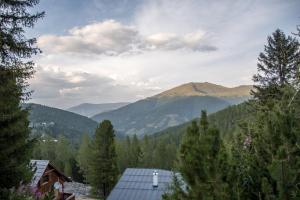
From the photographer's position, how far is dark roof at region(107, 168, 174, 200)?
20641 mm

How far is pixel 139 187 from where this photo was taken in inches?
847

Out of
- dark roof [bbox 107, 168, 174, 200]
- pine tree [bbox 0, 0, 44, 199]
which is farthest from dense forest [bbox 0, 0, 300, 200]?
dark roof [bbox 107, 168, 174, 200]

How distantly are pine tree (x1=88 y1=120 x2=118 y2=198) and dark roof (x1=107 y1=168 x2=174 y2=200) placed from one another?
63.5ft

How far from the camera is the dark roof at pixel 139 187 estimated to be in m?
20.6

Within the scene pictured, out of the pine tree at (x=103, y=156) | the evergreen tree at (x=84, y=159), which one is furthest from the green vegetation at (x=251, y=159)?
the evergreen tree at (x=84, y=159)

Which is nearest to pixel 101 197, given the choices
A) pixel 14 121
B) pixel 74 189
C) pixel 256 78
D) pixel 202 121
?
pixel 74 189

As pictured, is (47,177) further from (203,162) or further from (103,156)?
(203,162)

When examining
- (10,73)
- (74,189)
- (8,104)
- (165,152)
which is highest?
(10,73)

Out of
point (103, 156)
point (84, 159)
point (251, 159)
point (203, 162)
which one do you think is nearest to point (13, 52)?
point (203, 162)

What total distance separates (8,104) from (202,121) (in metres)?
7.92

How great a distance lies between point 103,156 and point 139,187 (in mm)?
21877

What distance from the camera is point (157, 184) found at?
2156cm

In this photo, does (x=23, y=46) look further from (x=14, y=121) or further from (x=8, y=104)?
(x=14, y=121)

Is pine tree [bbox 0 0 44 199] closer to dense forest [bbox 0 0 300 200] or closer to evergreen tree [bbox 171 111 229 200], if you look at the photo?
dense forest [bbox 0 0 300 200]
